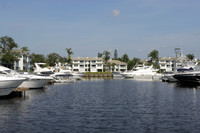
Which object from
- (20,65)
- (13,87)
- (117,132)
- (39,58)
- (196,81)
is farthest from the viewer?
(39,58)

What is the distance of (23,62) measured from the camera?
13388 centimetres

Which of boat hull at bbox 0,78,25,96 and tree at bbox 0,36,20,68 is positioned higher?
tree at bbox 0,36,20,68

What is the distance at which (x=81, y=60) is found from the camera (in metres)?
174

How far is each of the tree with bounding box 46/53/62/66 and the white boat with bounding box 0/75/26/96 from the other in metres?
135

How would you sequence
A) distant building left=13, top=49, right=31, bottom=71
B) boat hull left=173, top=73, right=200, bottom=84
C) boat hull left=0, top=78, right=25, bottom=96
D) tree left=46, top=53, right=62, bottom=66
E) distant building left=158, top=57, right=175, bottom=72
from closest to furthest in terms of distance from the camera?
boat hull left=0, top=78, right=25, bottom=96, boat hull left=173, top=73, right=200, bottom=84, distant building left=13, top=49, right=31, bottom=71, tree left=46, top=53, right=62, bottom=66, distant building left=158, top=57, right=175, bottom=72

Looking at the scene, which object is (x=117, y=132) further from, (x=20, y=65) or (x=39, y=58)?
(x=39, y=58)

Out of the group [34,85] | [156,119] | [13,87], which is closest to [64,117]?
[156,119]

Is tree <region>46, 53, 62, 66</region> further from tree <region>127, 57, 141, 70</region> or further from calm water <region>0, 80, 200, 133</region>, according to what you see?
calm water <region>0, 80, 200, 133</region>

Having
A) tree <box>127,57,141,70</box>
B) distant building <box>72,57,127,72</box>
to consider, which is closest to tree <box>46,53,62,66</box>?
distant building <box>72,57,127,72</box>

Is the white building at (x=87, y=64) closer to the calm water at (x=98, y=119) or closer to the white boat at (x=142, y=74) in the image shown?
the white boat at (x=142, y=74)

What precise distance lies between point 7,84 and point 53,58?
14040cm

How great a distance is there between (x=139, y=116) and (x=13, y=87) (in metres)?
19.0

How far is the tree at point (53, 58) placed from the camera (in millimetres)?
169562

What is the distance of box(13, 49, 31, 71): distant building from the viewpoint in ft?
419
